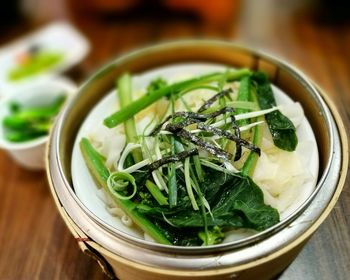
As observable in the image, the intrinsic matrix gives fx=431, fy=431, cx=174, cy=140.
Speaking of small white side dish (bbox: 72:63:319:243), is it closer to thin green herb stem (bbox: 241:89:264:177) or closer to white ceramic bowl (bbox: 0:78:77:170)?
thin green herb stem (bbox: 241:89:264:177)

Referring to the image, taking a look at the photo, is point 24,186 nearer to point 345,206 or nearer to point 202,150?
point 202,150

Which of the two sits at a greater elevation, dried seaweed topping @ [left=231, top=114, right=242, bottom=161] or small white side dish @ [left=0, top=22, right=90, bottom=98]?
small white side dish @ [left=0, top=22, right=90, bottom=98]

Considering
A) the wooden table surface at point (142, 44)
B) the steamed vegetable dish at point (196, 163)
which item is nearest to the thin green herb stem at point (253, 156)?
the steamed vegetable dish at point (196, 163)

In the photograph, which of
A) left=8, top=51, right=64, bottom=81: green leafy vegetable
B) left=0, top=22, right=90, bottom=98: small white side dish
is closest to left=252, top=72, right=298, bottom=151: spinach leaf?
left=0, top=22, right=90, bottom=98: small white side dish

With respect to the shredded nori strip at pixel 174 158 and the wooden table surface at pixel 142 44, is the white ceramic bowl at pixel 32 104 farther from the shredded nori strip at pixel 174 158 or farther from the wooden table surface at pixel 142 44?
the shredded nori strip at pixel 174 158

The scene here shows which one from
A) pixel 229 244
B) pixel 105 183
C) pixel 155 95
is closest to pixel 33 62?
pixel 155 95

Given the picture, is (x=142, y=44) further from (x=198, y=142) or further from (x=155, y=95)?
(x=198, y=142)

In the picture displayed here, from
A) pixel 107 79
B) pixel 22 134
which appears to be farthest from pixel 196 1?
pixel 22 134
